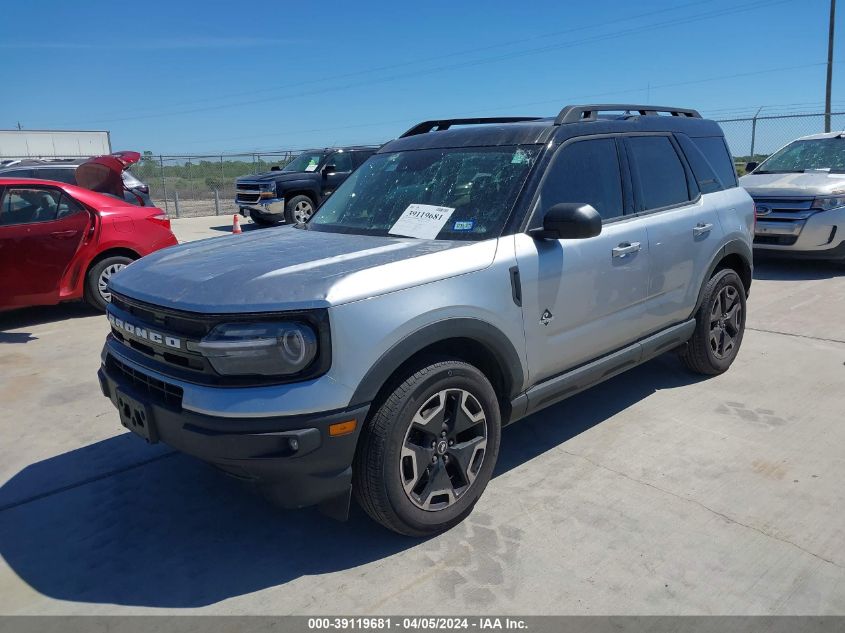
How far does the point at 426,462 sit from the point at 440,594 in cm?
56

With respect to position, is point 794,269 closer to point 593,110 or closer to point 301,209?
point 593,110

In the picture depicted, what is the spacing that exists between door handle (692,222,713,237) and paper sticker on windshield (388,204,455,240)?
195 cm

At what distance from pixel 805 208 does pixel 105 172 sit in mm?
8823

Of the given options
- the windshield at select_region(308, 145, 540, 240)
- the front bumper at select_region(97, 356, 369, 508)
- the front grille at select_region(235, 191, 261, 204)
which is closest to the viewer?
the front bumper at select_region(97, 356, 369, 508)

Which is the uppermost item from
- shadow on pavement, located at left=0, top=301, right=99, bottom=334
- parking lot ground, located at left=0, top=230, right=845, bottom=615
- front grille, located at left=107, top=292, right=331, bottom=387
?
front grille, located at left=107, top=292, right=331, bottom=387

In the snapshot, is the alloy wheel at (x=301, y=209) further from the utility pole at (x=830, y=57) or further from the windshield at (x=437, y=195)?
the utility pole at (x=830, y=57)

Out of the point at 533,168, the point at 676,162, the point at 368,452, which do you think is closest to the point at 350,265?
the point at 368,452

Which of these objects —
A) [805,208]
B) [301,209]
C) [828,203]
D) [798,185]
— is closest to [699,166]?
[805,208]

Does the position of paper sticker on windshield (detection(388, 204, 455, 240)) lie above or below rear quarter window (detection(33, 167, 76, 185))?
below

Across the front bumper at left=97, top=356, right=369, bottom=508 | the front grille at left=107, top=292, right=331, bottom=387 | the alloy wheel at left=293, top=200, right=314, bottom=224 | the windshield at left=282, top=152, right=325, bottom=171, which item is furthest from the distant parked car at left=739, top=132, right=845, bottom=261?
the windshield at left=282, top=152, right=325, bottom=171

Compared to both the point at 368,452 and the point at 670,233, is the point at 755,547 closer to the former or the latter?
the point at 368,452

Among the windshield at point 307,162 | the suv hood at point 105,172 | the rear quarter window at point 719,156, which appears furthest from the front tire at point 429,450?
the windshield at point 307,162

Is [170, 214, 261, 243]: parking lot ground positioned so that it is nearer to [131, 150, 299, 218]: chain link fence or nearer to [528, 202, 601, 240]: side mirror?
[131, 150, 299, 218]: chain link fence

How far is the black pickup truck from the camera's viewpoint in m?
15.0
